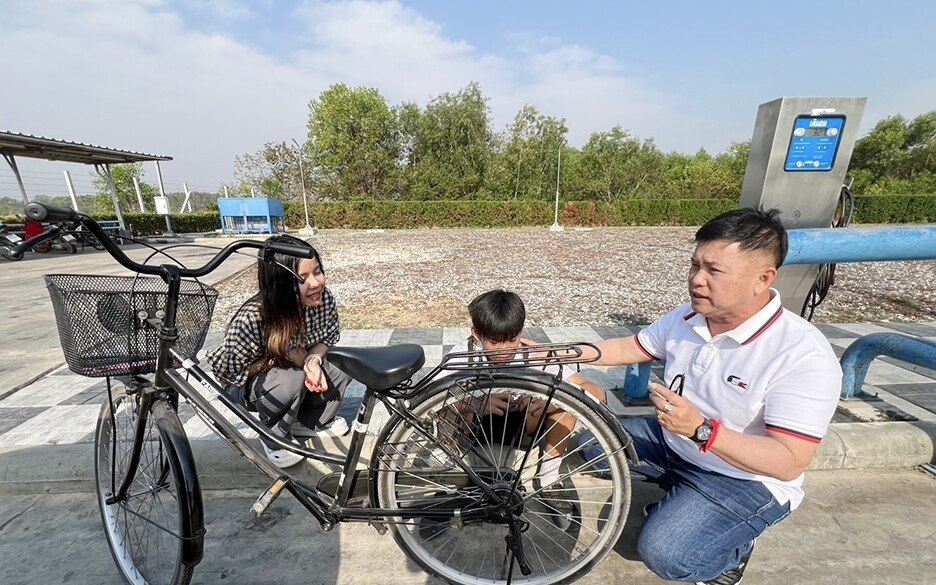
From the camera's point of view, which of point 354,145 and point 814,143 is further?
point 354,145

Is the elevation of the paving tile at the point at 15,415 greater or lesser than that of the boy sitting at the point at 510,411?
lesser

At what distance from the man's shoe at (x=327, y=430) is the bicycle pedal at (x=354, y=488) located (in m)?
0.63

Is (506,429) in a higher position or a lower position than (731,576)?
higher

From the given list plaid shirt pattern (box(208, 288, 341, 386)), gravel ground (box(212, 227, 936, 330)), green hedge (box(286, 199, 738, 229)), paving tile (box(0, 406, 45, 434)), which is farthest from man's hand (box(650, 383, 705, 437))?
green hedge (box(286, 199, 738, 229))

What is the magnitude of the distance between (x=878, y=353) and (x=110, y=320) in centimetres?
412

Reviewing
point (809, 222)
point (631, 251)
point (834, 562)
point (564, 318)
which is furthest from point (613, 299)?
point (631, 251)

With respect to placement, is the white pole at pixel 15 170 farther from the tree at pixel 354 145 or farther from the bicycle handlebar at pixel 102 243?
the tree at pixel 354 145

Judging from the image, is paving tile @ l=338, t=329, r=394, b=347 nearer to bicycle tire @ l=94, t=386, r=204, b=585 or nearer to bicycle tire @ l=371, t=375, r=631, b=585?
bicycle tire @ l=94, t=386, r=204, b=585

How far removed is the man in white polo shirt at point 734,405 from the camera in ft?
4.34

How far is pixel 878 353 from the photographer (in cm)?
253

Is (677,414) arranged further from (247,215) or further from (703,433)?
(247,215)

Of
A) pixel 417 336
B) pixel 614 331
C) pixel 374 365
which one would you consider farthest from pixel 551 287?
pixel 374 365

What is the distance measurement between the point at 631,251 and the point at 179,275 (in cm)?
1289

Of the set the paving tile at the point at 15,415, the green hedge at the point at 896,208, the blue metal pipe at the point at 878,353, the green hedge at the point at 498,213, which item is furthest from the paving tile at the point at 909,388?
the green hedge at the point at 896,208
